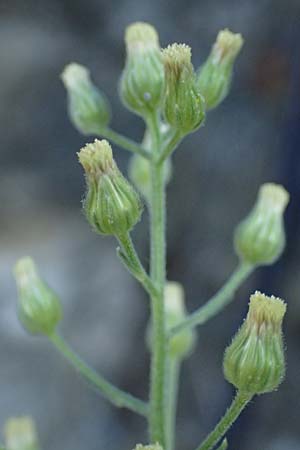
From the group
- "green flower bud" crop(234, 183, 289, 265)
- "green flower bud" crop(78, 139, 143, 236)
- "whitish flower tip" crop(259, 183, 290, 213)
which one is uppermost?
"whitish flower tip" crop(259, 183, 290, 213)

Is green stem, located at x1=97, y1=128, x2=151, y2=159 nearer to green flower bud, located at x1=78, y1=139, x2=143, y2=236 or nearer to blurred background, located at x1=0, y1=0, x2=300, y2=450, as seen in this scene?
green flower bud, located at x1=78, y1=139, x2=143, y2=236

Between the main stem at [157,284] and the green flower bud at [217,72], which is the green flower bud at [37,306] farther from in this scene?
the green flower bud at [217,72]

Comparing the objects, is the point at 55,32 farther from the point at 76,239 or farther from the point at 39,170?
the point at 76,239

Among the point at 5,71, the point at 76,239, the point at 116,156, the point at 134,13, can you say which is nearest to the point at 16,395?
the point at 76,239

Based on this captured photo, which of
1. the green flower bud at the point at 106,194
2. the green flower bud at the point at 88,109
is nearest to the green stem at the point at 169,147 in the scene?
the green flower bud at the point at 106,194

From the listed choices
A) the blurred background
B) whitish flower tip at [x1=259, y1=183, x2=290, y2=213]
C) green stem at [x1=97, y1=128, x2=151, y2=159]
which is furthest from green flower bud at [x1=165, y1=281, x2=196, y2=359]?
the blurred background

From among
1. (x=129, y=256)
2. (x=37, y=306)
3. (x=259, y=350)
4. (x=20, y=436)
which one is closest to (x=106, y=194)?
(x=129, y=256)

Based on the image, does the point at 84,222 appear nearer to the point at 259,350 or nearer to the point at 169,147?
the point at 169,147
